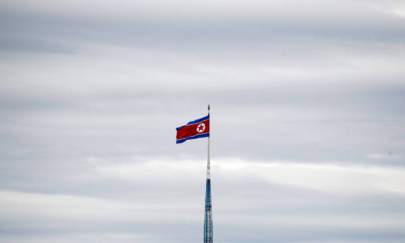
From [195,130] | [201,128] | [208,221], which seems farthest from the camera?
[208,221]

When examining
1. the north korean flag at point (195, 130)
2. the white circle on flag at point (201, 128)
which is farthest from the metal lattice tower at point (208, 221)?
the white circle on flag at point (201, 128)

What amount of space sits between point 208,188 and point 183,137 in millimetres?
→ 11516

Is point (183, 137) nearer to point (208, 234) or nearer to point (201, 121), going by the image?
point (201, 121)

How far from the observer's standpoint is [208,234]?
136875 millimetres

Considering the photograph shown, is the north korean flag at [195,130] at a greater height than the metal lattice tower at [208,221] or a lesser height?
greater

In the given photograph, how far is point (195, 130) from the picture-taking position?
136 m

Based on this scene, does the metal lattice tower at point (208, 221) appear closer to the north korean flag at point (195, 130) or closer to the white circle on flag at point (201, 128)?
the north korean flag at point (195, 130)

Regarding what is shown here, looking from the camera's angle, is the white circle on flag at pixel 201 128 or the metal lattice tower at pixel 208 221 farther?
the metal lattice tower at pixel 208 221

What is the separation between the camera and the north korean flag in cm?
13375

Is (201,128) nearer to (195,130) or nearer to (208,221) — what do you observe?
(195,130)

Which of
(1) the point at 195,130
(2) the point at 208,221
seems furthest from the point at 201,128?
(2) the point at 208,221

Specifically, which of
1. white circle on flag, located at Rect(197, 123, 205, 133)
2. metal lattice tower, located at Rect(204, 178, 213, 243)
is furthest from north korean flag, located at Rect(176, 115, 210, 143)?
metal lattice tower, located at Rect(204, 178, 213, 243)

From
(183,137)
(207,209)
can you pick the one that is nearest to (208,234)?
(207,209)

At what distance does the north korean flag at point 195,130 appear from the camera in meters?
134
